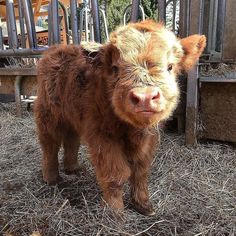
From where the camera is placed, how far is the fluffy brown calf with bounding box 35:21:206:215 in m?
2.06

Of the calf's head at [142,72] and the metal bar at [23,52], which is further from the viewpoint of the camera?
the metal bar at [23,52]

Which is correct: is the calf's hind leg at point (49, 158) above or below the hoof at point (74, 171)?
above

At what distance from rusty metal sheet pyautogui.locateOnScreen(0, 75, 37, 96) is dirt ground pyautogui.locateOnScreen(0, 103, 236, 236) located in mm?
1368

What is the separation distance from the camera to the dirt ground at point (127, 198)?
2.33 metres

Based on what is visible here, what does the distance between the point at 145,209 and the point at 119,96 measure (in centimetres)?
90

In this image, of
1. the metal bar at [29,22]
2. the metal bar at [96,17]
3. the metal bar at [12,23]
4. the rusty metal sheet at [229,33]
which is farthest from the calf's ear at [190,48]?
the metal bar at [12,23]

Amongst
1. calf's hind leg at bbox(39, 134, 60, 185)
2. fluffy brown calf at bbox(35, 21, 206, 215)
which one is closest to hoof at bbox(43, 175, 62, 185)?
calf's hind leg at bbox(39, 134, 60, 185)

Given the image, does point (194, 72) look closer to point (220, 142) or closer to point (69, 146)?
point (220, 142)

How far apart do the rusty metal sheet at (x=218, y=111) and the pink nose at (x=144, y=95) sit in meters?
1.79

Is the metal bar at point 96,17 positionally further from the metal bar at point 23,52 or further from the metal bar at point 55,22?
the metal bar at point 23,52

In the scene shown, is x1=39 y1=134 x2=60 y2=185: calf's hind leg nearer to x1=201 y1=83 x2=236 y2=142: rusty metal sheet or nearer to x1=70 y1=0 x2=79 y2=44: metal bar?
x1=201 y1=83 x2=236 y2=142: rusty metal sheet

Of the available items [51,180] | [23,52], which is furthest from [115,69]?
[23,52]

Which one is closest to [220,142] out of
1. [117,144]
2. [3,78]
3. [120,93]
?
[117,144]

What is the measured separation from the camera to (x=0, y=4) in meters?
8.25
